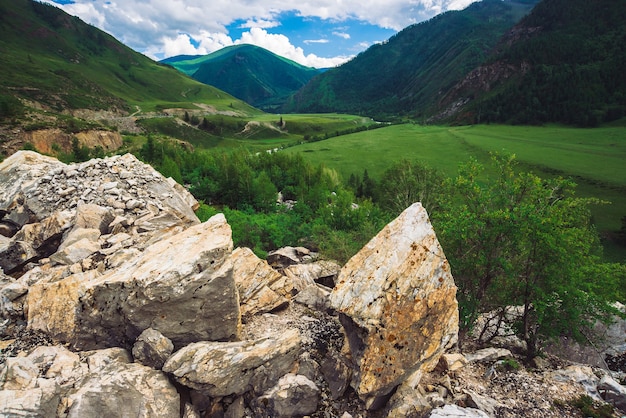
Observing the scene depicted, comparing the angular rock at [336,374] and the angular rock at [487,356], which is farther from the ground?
the angular rock at [336,374]

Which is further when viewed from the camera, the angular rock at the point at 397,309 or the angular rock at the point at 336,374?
the angular rock at the point at 336,374

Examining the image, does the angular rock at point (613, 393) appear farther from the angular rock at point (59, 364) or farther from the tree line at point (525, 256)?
the angular rock at point (59, 364)

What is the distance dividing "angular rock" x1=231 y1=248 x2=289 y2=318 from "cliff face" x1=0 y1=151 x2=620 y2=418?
1.17m

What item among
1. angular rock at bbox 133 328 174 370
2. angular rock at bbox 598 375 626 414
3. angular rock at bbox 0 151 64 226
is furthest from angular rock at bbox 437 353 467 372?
angular rock at bbox 0 151 64 226

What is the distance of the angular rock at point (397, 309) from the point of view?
11875 mm

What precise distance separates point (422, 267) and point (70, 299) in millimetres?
14599

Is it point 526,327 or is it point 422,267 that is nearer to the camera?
point 422,267

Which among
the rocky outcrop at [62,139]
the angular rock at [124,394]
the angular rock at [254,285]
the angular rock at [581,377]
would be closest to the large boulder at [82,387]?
the angular rock at [124,394]

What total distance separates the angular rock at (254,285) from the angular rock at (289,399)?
15.5 ft

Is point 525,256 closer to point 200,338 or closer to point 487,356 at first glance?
point 487,356

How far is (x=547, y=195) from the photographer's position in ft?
57.1

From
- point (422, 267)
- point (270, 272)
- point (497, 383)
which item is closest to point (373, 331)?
point (422, 267)

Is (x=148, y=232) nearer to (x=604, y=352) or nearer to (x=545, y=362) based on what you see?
(x=545, y=362)

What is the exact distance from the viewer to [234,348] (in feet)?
40.7
